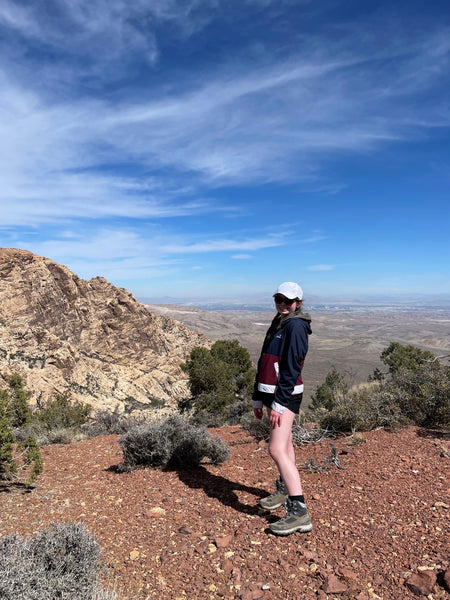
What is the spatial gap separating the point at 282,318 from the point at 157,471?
335cm

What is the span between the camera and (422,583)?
2695mm

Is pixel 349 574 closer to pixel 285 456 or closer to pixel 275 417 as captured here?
pixel 285 456

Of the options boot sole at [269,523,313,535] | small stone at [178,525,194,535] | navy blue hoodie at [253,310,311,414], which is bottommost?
small stone at [178,525,194,535]

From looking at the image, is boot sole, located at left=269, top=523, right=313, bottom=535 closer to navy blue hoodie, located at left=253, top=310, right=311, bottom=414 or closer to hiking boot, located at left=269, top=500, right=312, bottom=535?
hiking boot, located at left=269, top=500, right=312, bottom=535

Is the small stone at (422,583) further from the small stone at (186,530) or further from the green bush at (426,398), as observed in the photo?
the green bush at (426,398)

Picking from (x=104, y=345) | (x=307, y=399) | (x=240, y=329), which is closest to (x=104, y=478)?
(x=104, y=345)

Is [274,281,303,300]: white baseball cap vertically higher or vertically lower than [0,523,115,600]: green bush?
higher

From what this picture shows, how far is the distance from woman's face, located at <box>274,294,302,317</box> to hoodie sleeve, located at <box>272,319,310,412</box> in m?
0.20

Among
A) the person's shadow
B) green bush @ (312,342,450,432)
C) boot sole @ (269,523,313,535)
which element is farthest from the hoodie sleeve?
green bush @ (312,342,450,432)

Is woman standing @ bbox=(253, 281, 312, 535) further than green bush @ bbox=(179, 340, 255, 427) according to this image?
No

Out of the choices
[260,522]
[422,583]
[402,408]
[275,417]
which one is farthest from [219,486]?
[402,408]

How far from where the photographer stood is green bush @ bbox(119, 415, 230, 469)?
18.7ft

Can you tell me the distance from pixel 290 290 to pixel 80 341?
93.6 feet

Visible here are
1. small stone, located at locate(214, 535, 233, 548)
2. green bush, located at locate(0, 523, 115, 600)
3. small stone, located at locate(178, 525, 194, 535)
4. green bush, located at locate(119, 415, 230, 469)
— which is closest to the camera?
green bush, located at locate(0, 523, 115, 600)
